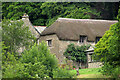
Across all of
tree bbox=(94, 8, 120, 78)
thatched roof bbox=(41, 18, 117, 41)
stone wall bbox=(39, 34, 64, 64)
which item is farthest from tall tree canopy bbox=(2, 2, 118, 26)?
tree bbox=(94, 8, 120, 78)

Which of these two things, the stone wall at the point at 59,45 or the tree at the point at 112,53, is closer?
the tree at the point at 112,53

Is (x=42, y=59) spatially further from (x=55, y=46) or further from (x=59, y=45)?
(x=55, y=46)

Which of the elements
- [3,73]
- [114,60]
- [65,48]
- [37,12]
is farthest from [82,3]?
[3,73]

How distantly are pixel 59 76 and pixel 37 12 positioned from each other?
32.3 meters

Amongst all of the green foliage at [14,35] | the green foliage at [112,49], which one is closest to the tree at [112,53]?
the green foliage at [112,49]

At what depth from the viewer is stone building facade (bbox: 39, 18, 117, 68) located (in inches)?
1453

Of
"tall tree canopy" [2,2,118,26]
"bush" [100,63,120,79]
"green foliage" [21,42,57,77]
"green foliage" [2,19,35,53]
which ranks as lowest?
"bush" [100,63,120,79]

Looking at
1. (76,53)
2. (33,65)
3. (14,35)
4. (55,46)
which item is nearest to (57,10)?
(55,46)

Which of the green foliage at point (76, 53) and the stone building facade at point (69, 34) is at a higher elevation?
the stone building facade at point (69, 34)

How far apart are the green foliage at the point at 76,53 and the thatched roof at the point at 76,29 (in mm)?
1330

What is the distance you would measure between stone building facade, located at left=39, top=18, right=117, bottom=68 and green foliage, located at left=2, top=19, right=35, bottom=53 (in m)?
3.98

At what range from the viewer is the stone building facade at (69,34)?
36.9 metres

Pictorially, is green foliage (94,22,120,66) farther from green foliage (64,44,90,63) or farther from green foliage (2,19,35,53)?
green foliage (2,19,35,53)

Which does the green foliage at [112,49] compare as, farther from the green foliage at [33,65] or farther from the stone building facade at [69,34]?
the stone building facade at [69,34]
